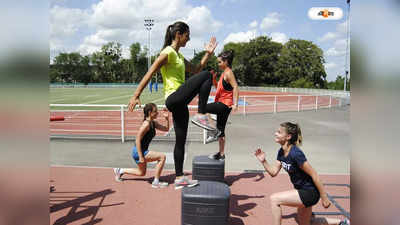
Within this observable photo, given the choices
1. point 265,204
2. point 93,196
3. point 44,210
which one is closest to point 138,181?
point 93,196

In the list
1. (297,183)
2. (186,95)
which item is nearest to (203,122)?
(186,95)

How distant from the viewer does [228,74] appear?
183 inches

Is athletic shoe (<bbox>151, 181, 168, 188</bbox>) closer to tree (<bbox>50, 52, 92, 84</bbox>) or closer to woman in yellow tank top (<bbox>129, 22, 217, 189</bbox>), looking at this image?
woman in yellow tank top (<bbox>129, 22, 217, 189</bbox>)

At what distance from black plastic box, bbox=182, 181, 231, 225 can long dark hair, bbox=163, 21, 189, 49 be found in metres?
1.81

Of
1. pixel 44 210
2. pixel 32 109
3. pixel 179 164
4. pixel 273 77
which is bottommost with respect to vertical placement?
pixel 179 164

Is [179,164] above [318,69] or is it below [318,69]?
below

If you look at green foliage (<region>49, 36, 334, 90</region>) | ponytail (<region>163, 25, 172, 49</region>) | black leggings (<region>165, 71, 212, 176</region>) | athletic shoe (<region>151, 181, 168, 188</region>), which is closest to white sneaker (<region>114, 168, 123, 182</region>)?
athletic shoe (<region>151, 181, 168, 188</region>)

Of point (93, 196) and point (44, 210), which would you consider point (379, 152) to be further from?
point (93, 196)

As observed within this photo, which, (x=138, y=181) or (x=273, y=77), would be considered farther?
(x=273, y=77)

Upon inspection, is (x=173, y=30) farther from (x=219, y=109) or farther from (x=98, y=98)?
(x=98, y=98)

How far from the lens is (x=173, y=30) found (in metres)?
3.39

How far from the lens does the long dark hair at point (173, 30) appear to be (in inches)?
133

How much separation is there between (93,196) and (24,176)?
3511 millimetres

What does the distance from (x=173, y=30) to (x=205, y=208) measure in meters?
2.04
